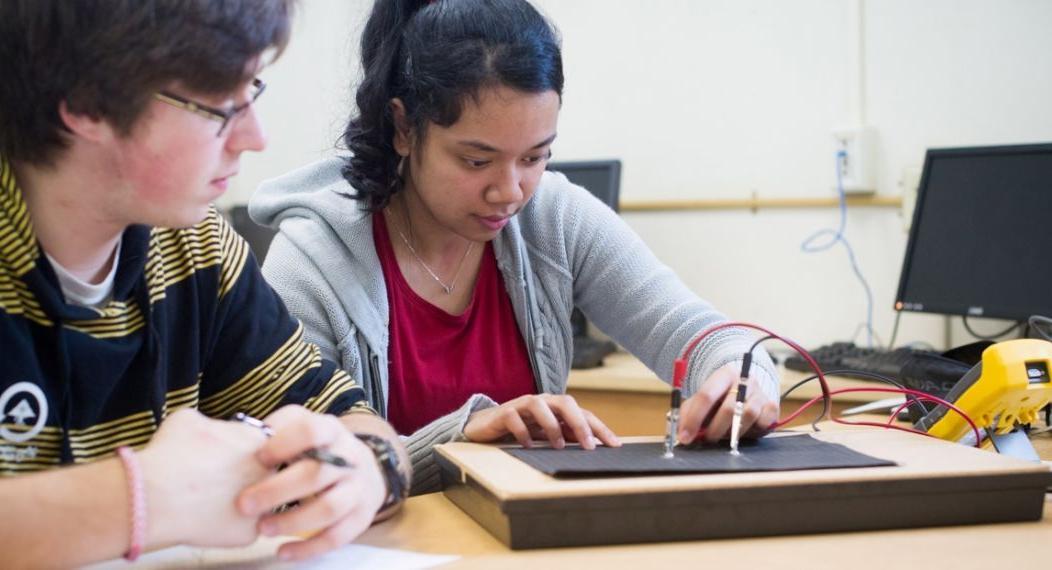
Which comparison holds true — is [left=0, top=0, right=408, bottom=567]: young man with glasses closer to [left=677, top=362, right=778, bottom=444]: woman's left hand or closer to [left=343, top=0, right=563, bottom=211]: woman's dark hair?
→ [left=677, top=362, right=778, bottom=444]: woman's left hand

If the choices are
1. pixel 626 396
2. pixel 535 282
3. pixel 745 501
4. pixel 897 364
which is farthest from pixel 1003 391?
pixel 626 396

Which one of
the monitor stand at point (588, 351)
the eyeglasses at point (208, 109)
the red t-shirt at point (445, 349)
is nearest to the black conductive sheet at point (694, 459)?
the eyeglasses at point (208, 109)

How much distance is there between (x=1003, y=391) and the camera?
1.17 meters

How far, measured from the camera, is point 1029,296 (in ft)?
6.76

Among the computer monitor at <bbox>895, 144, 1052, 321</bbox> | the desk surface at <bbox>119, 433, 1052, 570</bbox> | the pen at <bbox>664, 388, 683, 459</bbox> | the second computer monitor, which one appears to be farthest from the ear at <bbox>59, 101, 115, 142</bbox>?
the second computer monitor

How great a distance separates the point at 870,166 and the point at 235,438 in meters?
1.98

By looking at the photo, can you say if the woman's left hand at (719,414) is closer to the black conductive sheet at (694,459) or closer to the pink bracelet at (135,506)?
the black conductive sheet at (694,459)

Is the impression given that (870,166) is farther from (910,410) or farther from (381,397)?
(381,397)

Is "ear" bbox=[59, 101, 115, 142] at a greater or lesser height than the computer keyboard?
greater

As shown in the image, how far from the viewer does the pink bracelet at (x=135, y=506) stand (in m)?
0.78

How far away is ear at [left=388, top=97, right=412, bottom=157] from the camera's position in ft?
5.18

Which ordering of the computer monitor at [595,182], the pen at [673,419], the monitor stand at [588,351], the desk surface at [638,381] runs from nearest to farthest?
the pen at [673,419], the desk surface at [638,381], the monitor stand at [588,351], the computer monitor at [595,182]

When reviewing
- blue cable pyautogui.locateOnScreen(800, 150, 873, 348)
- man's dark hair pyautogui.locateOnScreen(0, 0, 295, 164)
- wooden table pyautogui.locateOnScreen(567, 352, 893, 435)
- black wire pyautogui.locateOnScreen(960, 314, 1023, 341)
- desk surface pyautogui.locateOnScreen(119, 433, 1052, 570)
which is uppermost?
man's dark hair pyautogui.locateOnScreen(0, 0, 295, 164)

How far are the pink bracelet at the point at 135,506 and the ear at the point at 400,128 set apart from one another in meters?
0.86
